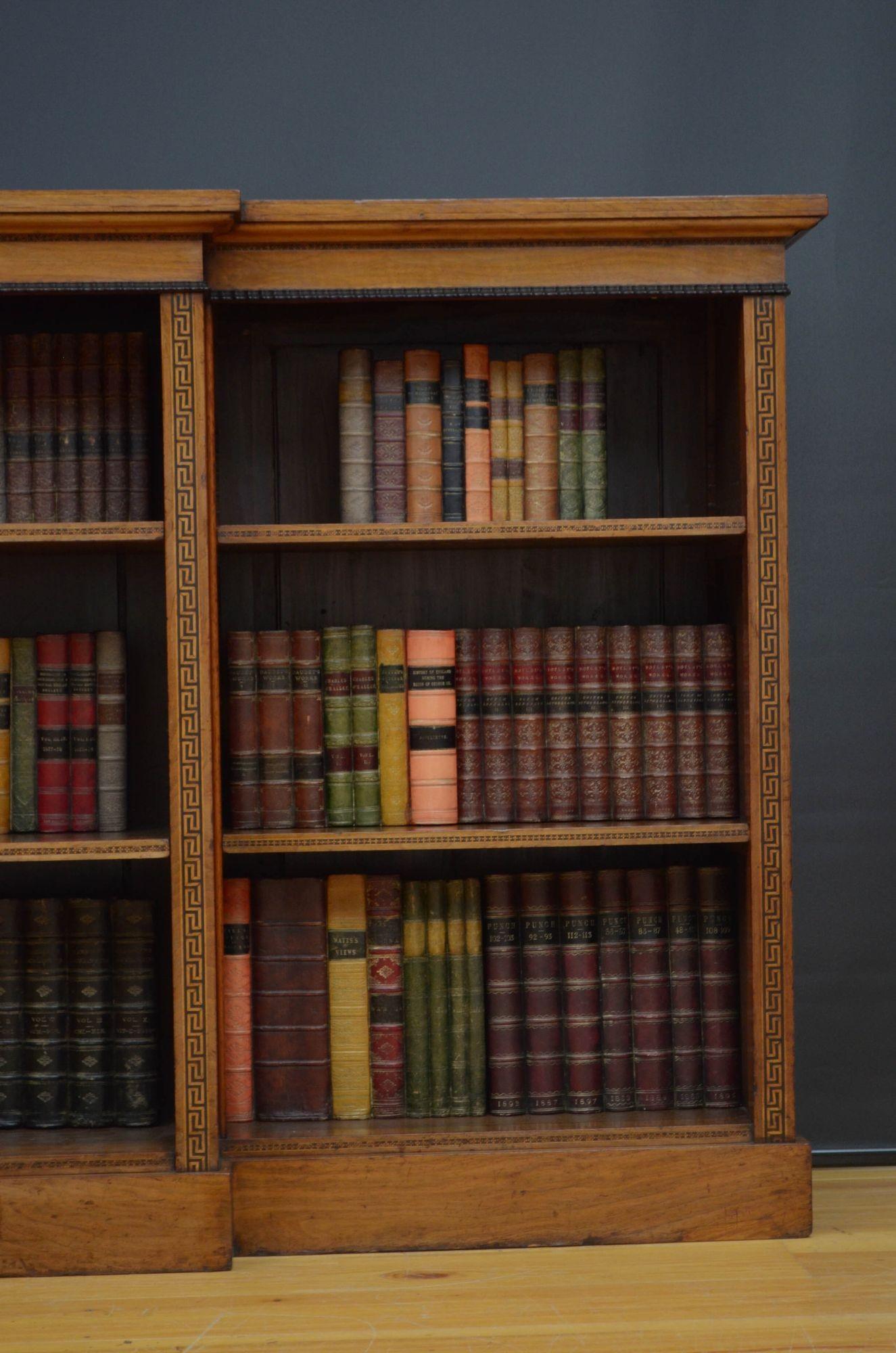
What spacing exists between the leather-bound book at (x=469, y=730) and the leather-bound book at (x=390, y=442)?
0.93 feet

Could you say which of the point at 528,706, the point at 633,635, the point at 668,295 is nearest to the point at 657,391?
A: the point at 668,295

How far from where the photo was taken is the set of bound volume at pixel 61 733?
2.62m

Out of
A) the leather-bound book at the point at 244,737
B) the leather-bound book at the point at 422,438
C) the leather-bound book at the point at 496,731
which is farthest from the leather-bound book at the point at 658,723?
the leather-bound book at the point at 244,737

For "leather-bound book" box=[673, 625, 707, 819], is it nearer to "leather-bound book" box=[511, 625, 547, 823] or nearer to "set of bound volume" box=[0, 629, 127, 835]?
"leather-bound book" box=[511, 625, 547, 823]

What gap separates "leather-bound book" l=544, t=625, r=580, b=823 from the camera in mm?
2641

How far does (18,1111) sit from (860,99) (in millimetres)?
2737

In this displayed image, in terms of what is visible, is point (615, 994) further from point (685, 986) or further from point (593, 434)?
point (593, 434)

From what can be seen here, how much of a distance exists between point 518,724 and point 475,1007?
0.56 m

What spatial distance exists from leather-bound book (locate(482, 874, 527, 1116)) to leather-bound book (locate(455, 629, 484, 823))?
16 centimetres

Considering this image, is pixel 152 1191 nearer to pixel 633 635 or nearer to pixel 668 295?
pixel 633 635

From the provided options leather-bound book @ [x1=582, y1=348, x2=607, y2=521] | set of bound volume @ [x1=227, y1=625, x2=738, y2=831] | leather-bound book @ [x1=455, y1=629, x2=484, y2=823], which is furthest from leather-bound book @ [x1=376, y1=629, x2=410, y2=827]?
leather-bound book @ [x1=582, y1=348, x2=607, y2=521]

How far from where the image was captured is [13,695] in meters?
2.63

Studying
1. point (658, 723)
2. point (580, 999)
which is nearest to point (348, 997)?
point (580, 999)

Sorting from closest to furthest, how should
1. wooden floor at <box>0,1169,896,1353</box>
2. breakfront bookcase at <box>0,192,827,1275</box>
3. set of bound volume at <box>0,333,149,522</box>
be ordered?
1. wooden floor at <box>0,1169,896,1353</box>
2. breakfront bookcase at <box>0,192,827,1275</box>
3. set of bound volume at <box>0,333,149,522</box>
